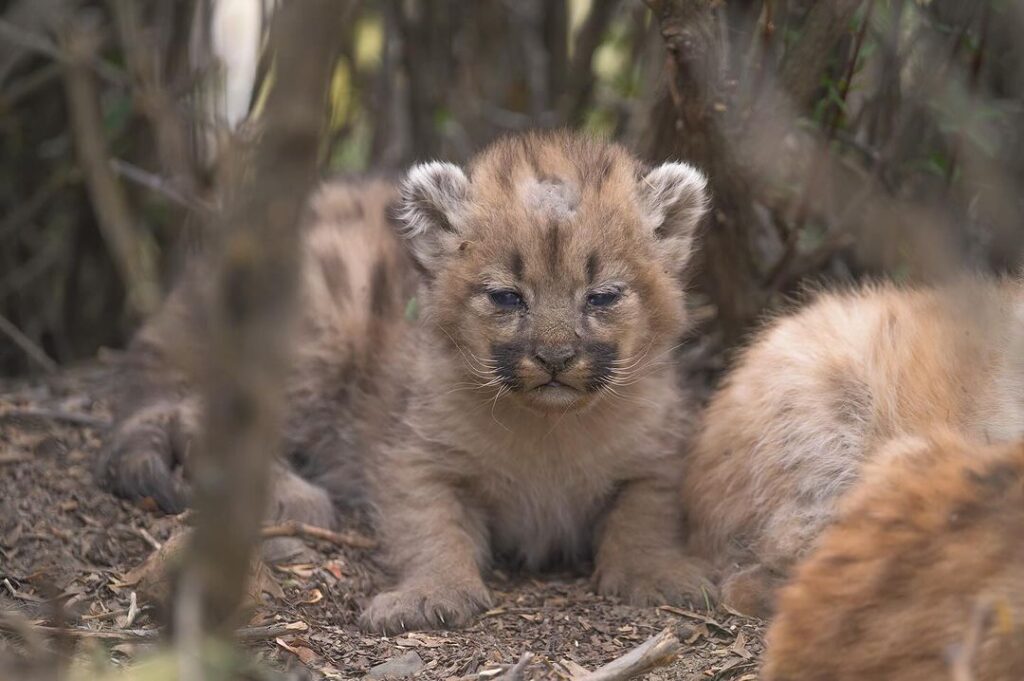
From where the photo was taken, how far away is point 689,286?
509cm

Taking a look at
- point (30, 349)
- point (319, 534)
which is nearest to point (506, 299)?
point (319, 534)

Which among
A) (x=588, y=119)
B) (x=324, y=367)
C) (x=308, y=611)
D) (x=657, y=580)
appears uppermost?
(x=588, y=119)

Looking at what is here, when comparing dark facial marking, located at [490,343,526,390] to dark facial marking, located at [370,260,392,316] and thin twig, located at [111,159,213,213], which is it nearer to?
dark facial marking, located at [370,260,392,316]

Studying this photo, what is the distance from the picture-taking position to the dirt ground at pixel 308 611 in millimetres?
3689

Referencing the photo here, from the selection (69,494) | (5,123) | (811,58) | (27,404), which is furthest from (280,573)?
(5,123)

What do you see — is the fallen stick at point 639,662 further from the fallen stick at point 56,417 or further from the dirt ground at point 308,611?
the fallen stick at point 56,417

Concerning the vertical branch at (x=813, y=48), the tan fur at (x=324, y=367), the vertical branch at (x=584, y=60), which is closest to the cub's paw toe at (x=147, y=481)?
the tan fur at (x=324, y=367)

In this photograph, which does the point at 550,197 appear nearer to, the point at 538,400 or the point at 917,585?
the point at 538,400

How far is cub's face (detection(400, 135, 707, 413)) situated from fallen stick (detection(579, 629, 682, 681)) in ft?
3.50

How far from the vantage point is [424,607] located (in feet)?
13.8

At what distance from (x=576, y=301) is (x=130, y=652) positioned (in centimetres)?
179

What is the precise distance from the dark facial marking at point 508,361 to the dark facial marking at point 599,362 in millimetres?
230

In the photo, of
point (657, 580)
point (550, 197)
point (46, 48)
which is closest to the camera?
point (657, 580)

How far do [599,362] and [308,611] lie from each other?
1246mm
